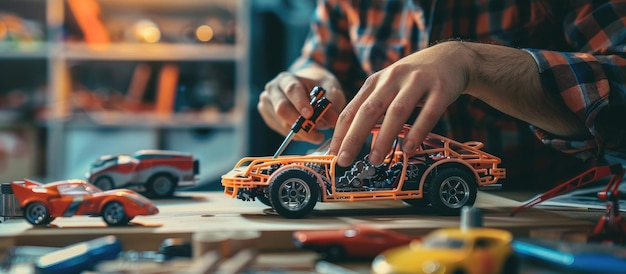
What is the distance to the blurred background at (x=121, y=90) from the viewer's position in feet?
11.7

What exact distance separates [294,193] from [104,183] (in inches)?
16.8

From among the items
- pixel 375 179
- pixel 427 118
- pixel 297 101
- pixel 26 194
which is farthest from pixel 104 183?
pixel 427 118

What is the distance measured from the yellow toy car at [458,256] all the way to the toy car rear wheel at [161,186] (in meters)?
0.76

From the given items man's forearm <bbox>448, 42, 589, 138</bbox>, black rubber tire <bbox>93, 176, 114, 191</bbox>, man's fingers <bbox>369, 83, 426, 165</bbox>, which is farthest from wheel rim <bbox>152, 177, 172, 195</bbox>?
man's forearm <bbox>448, 42, 589, 138</bbox>

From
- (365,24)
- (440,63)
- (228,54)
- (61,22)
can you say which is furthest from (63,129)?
(440,63)

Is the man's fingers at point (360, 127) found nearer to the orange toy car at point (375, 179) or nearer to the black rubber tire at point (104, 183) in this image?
the orange toy car at point (375, 179)

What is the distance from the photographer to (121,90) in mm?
3750

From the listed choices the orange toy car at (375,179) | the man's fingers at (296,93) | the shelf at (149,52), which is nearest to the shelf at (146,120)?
the shelf at (149,52)

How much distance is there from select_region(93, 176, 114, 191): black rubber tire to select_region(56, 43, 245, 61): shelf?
7.83 ft

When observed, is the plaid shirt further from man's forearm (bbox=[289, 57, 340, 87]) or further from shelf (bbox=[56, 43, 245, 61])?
shelf (bbox=[56, 43, 245, 61])

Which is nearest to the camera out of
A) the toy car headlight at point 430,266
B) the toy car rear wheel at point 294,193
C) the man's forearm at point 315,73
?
the toy car headlight at point 430,266

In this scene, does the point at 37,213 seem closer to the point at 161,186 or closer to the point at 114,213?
the point at 114,213

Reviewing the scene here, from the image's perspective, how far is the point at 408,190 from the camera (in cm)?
104

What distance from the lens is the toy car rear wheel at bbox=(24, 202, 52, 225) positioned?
3.21 feet
